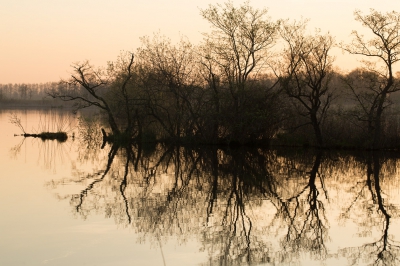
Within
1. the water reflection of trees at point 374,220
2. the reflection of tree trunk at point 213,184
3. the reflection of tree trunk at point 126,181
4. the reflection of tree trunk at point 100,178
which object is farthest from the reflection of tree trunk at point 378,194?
the reflection of tree trunk at point 100,178

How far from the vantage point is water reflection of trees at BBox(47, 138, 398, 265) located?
391 inches

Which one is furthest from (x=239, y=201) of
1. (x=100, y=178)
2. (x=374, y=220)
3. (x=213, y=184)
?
(x=100, y=178)

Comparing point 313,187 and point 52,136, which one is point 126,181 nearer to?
point 313,187

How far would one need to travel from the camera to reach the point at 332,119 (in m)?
30.4

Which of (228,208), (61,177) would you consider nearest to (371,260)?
(228,208)

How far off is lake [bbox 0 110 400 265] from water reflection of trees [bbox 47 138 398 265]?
26mm

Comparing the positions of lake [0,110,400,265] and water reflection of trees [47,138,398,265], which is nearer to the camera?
lake [0,110,400,265]

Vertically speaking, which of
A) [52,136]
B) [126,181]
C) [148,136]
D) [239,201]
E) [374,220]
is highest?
[148,136]

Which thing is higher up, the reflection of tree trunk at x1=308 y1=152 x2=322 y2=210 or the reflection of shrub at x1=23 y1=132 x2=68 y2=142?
the reflection of shrub at x1=23 y1=132 x2=68 y2=142

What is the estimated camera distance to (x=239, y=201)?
552 inches

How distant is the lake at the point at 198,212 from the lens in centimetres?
930

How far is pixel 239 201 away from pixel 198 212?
1781mm

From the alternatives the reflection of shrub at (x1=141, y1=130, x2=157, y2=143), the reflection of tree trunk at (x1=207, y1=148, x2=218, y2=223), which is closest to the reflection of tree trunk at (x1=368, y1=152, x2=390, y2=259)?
the reflection of tree trunk at (x1=207, y1=148, x2=218, y2=223)

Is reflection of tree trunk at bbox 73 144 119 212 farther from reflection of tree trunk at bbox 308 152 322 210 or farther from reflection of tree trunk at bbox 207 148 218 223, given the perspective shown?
reflection of tree trunk at bbox 308 152 322 210
